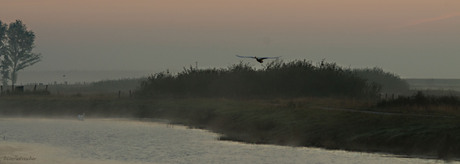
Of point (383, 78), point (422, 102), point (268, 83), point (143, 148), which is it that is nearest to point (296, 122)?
point (422, 102)

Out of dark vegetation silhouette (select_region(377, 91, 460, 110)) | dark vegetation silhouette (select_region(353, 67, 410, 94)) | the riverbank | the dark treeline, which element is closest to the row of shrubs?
dark vegetation silhouette (select_region(377, 91, 460, 110))

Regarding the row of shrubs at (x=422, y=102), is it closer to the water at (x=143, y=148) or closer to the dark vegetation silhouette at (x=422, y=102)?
the dark vegetation silhouette at (x=422, y=102)

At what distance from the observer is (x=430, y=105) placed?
5638cm

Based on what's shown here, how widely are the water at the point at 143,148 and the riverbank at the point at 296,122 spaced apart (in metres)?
2.13

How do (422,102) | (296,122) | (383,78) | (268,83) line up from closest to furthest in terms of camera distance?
(296,122) < (422,102) < (268,83) < (383,78)

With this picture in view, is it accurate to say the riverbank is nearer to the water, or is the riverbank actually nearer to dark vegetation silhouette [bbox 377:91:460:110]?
the water

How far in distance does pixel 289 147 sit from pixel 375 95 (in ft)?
144

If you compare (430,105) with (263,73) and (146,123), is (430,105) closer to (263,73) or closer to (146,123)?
(146,123)

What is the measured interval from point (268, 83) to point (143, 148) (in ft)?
148

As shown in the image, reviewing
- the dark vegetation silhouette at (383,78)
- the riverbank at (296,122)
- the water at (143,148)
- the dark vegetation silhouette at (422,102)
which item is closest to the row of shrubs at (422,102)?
the dark vegetation silhouette at (422,102)

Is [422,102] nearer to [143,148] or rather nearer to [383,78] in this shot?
Answer: [143,148]

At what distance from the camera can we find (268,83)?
293 ft

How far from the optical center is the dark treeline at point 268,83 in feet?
291

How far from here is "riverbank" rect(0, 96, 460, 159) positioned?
41.5 m
